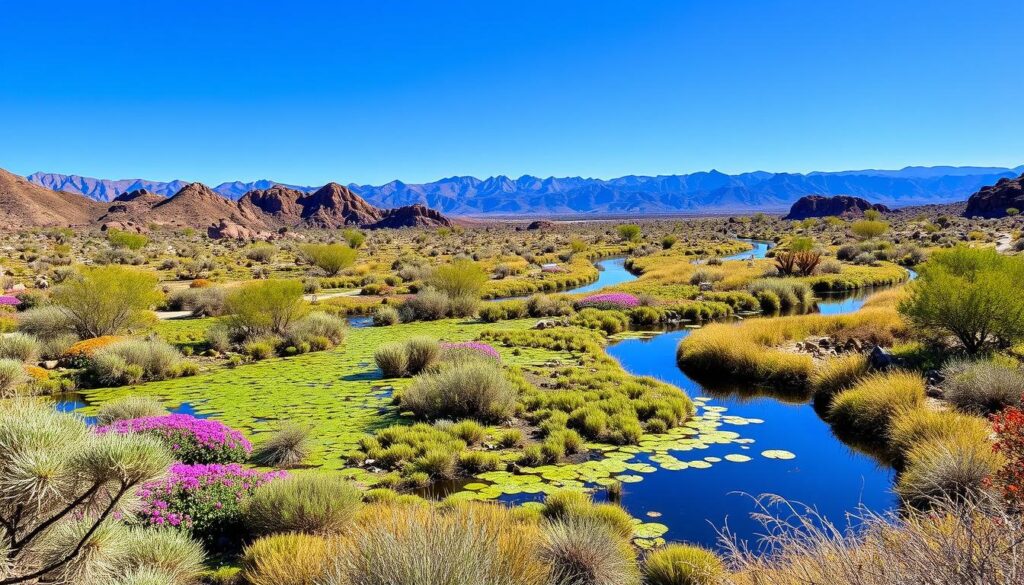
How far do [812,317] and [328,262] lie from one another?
2855 cm

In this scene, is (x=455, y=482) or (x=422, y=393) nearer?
(x=455, y=482)

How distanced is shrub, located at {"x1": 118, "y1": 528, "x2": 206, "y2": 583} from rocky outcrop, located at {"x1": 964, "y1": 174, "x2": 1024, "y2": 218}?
391 feet

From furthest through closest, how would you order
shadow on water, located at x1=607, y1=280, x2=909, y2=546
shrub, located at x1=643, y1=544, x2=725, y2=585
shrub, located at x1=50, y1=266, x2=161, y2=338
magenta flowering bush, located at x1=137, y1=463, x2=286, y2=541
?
shrub, located at x1=50, y1=266, x2=161, y2=338, shadow on water, located at x1=607, y1=280, x2=909, y2=546, magenta flowering bush, located at x1=137, y1=463, x2=286, y2=541, shrub, located at x1=643, y1=544, x2=725, y2=585

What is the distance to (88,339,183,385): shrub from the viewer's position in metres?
14.5

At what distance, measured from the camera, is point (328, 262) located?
1531 inches

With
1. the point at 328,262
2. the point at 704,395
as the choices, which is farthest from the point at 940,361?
the point at 328,262

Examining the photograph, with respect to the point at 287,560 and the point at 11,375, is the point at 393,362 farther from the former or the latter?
the point at 287,560

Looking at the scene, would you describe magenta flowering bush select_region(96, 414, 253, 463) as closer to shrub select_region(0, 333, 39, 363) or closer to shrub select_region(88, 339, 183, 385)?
shrub select_region(88, 339, 183, 385)

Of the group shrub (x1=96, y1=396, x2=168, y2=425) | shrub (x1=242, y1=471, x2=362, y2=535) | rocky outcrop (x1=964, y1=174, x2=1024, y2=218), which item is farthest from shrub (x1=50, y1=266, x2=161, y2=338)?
rocky outcrop (x1=964, y1=174, x2=1024, y2=218)

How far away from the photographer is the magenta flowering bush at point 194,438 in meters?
8.59

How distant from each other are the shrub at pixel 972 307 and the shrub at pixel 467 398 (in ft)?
30.9

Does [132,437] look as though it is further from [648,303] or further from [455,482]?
[648,303]

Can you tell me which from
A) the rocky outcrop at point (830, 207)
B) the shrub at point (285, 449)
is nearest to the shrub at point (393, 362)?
the shrub at point (285, 449)

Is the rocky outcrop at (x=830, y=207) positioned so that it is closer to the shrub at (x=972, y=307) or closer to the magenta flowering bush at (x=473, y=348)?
the shrub at (x=972, y=307)
